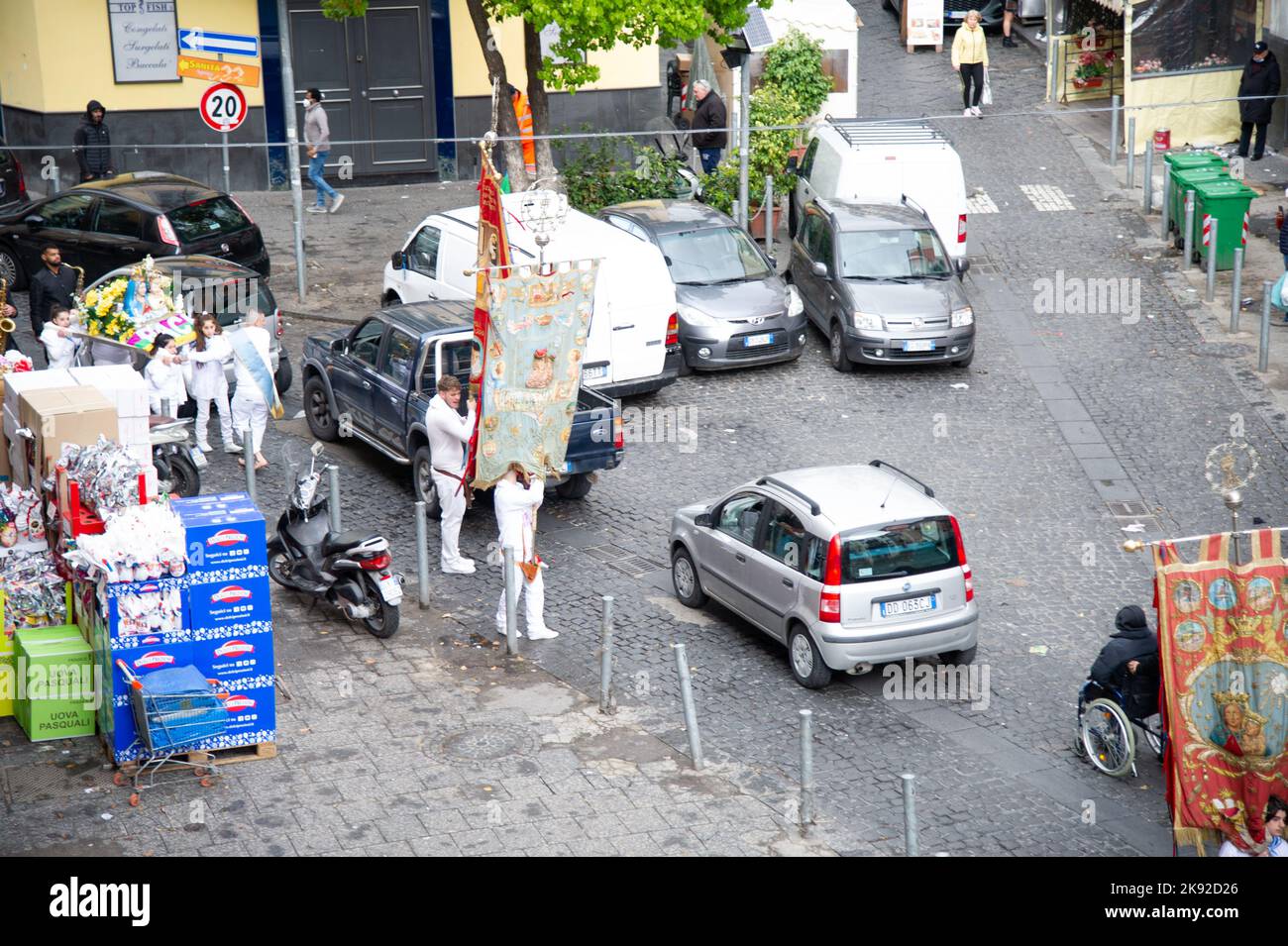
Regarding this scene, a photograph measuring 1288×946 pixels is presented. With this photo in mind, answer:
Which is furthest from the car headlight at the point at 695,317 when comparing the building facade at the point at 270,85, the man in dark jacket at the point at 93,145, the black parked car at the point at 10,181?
the black parked car at the point at 10,181

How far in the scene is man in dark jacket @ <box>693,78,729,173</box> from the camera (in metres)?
26.0

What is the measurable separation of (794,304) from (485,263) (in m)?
5.65

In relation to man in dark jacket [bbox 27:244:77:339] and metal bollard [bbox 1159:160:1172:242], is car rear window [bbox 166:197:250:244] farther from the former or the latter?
metal bollard [bbox 1159:160:1172:242]

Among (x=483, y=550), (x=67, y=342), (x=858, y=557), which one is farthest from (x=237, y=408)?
(x=858, y=557)

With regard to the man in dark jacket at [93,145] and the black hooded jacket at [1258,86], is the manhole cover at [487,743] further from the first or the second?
the black hooded jacket at [1258,86]

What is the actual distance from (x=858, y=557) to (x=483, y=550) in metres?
4.31

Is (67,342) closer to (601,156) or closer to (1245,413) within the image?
(601,156)

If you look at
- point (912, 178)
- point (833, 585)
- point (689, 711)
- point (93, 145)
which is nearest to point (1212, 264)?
point (912, 178)

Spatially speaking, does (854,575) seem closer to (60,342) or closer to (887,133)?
(60,342)

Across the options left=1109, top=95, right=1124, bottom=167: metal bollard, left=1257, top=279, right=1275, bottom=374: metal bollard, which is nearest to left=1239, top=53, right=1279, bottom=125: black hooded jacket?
left=1109, top=95, right=1124, bottom=167: metal bollard

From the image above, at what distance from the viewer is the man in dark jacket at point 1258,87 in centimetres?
2655

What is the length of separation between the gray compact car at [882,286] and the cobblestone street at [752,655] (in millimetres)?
435

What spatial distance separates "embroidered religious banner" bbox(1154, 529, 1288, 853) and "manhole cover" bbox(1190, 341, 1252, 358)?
11.0 metres

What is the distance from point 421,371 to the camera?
16.3 meters
